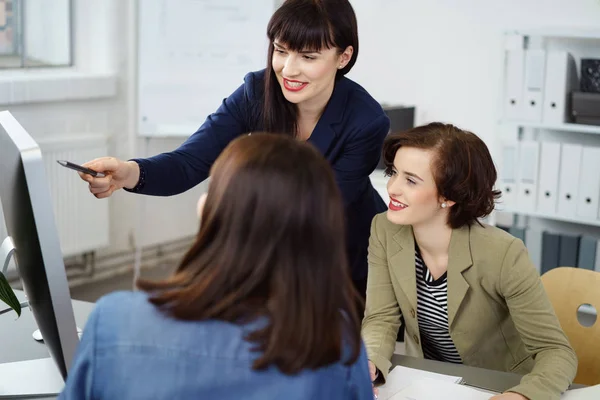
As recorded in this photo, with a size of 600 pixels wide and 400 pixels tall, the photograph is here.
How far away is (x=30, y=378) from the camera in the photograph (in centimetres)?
135

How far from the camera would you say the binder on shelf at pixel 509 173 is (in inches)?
143

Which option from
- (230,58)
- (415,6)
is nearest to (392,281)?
(230,58)

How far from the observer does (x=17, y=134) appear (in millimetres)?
1086

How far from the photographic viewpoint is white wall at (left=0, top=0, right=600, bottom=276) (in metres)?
3.84

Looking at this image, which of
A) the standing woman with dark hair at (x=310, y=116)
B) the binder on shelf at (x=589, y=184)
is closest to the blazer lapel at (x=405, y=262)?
the standing woman with dark hair at (x=310, y=116)

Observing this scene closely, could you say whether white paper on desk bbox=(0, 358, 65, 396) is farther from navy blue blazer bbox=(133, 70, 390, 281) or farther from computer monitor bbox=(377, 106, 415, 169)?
computer monitor bbox=(377, 106, 415, 169)

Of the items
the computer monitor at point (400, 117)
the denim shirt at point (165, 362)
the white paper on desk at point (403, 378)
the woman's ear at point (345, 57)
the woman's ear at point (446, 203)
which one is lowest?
the white paper on desk at point (403, 378)

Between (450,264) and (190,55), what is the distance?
2555mm

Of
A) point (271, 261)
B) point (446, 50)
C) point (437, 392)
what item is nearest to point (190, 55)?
point (446, 50)

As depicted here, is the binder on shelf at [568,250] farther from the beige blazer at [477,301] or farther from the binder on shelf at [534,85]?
the beige blazer at [477,301]

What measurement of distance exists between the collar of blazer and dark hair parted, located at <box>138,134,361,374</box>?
84 cm

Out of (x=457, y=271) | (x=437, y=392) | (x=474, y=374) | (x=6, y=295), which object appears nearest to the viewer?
(x=6, y=295)

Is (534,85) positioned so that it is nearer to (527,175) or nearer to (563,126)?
(563,126)

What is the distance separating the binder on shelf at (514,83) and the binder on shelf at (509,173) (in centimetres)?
14
